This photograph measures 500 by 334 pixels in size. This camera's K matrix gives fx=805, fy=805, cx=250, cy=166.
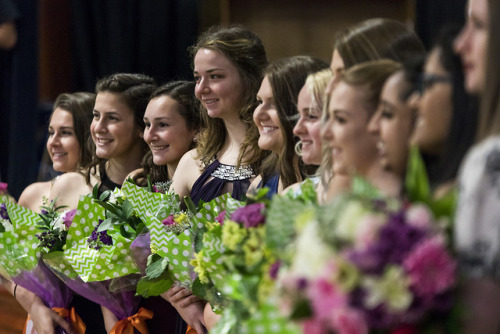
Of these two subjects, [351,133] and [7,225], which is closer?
[351,133]

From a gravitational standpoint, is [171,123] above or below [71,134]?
above

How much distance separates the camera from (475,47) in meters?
1.30

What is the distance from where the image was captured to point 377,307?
1177 millimetres

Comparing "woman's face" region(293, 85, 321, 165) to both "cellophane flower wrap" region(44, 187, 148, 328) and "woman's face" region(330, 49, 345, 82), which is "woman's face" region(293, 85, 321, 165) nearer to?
"woman's face" region(330, 49, 345, 82)

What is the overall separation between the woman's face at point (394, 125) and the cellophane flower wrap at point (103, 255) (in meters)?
1.26

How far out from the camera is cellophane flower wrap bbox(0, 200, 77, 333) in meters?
2.71

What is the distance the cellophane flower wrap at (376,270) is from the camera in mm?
1160

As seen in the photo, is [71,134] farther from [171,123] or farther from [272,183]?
[272,183]

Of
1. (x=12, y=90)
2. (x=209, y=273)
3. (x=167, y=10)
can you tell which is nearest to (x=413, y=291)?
(x=209, y=273)

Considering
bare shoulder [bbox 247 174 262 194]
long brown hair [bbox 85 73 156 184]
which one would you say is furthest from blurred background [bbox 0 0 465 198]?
bare shoulder [bbox 247 174 262 194]

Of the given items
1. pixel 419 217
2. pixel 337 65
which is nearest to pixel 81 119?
pixel 337 65

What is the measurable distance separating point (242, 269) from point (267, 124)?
0.73m

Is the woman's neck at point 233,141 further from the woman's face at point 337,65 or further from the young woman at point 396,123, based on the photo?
the young woman at point 396,123

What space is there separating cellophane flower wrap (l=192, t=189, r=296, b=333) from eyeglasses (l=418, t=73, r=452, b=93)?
1.28 feet
